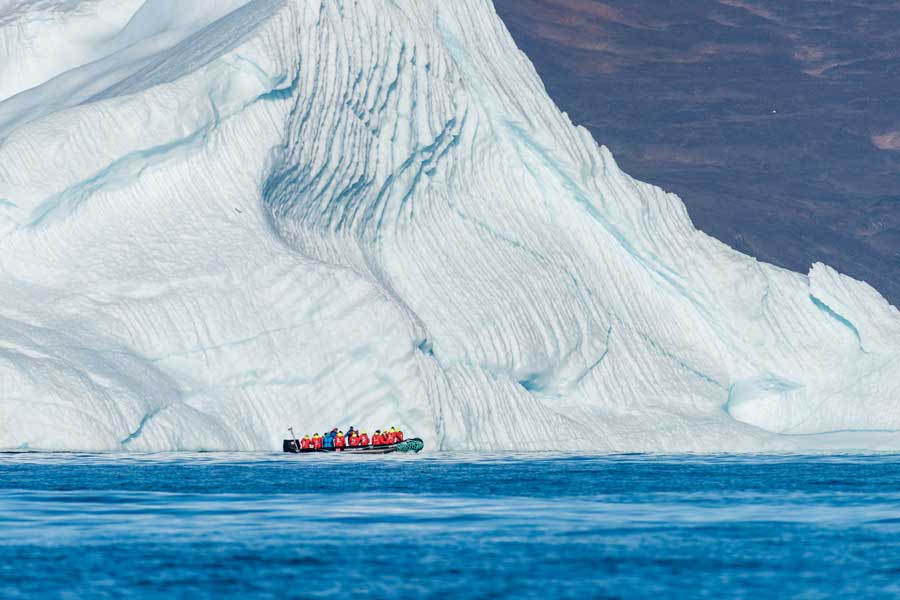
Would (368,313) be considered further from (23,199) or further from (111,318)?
(23,199)

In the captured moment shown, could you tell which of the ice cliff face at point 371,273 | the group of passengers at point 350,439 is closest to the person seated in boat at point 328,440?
the group of passengers at point 350,439

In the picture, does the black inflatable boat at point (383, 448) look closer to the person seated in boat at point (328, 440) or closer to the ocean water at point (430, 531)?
the person seated in boat at point (328, 440)

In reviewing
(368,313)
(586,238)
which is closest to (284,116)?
(368,313)

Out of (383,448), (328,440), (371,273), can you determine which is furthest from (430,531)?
(371,273)

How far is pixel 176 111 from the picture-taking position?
46188mm

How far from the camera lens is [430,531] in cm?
2600

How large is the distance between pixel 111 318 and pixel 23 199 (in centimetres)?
460

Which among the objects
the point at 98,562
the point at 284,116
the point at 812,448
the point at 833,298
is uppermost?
the point at 284,116

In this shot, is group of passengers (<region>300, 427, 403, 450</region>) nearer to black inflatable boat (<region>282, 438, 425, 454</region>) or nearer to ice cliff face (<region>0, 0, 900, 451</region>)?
black inflatable boat (<region>282, 438, 425, 454</region>)

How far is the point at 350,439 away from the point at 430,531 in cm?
1802

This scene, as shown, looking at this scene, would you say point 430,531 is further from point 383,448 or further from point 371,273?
point 371,273

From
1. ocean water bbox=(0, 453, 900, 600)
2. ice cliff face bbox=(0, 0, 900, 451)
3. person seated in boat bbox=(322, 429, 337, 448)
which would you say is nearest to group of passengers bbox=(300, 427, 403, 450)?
person seated in boat bbox=(322, 429, 337, 448)

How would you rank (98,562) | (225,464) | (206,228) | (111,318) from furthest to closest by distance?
1. (206,228)
2. (111,318)
3. (225,464)
4. (98,562)

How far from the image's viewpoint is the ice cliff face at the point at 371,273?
4288 cm
